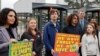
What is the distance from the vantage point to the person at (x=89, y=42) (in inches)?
339

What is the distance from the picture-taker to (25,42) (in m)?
6.43

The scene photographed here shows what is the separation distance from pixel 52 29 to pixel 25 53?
1.99 m

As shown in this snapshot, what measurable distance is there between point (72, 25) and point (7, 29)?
9.14ft

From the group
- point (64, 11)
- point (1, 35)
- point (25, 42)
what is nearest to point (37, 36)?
point (25, 42)

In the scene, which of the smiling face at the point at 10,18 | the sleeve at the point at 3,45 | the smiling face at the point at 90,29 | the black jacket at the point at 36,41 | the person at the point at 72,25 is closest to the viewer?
the sleeve at the point at 3,45

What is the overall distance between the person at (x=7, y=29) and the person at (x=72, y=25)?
2515 millimetres

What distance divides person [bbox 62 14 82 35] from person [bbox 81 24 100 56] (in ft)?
0.75

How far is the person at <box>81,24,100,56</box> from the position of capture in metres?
8.60

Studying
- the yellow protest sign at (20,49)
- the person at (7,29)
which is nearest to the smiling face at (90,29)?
the yellow protest sign at (20,49)

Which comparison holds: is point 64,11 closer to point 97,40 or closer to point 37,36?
point 97,40

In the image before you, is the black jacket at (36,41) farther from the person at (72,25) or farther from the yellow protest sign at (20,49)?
the yellow protest sign at (20,49)

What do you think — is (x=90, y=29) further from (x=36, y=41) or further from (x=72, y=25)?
(x=36, y=41)

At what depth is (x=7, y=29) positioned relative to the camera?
19.4 ft

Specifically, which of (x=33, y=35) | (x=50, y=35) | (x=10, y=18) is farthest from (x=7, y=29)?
(x=50, y=35)
